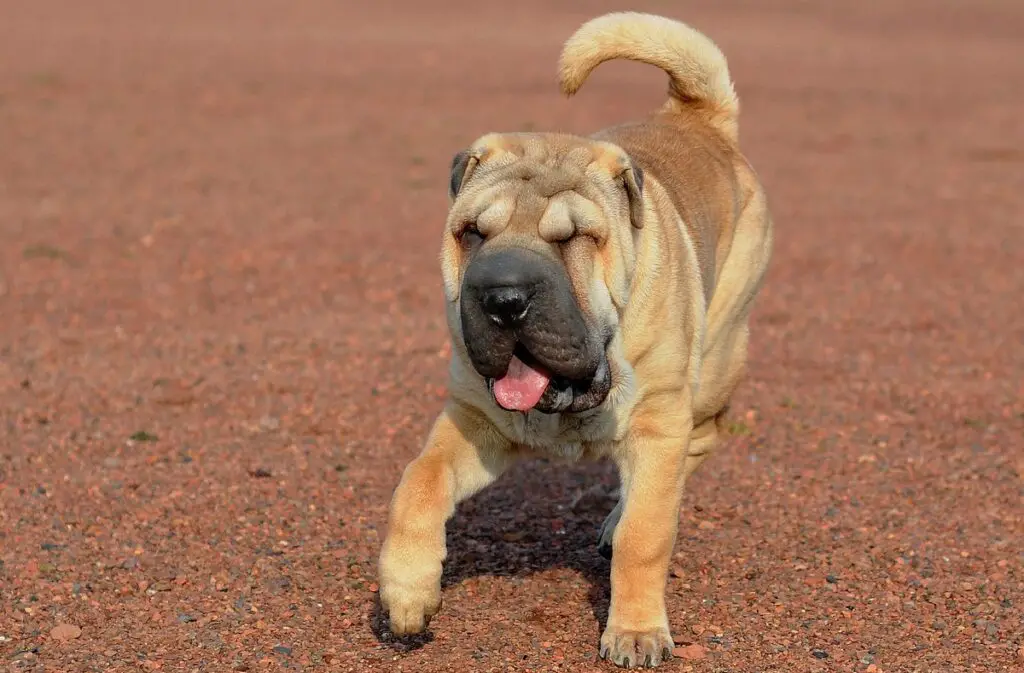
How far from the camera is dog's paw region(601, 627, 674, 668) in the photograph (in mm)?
5070

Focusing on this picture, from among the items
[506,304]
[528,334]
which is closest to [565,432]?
[528,334]

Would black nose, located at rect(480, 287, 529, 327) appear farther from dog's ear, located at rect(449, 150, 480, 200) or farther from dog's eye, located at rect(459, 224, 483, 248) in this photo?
dog's ear, located at rect(449, 150, 480, 200)

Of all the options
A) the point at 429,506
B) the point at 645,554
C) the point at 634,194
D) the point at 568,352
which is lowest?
the point at 645,554

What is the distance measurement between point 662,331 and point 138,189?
10204 mm

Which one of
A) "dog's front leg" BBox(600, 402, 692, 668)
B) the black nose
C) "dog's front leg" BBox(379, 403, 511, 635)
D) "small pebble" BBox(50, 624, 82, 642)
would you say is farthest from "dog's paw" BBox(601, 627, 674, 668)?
"small pebble" BBox(50, 624, 82, 642)

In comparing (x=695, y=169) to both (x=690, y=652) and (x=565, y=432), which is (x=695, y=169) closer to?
(x=565, y=432)

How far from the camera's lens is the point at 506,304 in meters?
4.64

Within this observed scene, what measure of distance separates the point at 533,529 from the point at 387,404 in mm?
1953

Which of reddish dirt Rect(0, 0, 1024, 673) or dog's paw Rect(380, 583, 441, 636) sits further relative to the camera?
reddish dirt Rect(0, 0, 1024, 673)

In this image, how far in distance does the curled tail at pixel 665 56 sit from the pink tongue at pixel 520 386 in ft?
5.92

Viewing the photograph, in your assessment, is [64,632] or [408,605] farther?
[64,632]

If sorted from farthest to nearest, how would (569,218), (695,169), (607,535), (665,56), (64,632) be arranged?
1. (665,56)
2. (695,169)
3. (607,535)
4. (64,632)
5. (569,218)

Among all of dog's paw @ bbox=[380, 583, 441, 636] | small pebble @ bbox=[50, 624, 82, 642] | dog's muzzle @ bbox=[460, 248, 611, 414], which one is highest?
dog's muzzle @ bbox=[460, 248, 611, 414]

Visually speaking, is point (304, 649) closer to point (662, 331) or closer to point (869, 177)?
point (662, 331)
